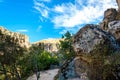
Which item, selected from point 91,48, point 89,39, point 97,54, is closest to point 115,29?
point 89,39

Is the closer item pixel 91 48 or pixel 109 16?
pixel 91 48

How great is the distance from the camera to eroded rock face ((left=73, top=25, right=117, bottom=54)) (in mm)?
19870

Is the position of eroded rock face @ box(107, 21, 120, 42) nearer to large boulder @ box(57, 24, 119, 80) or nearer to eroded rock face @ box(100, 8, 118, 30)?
large boulder @ box(57, 24, 119, 80)

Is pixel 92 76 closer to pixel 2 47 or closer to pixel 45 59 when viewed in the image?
pixel 2 47

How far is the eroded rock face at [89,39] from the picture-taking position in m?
19.9

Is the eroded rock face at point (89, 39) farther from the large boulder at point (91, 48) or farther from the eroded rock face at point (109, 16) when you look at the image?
the eroded rock face at point (109, 16)

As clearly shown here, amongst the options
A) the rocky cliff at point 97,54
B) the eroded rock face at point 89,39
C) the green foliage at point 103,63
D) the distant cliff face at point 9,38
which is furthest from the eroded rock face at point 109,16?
the distant cliff face at point 9,38

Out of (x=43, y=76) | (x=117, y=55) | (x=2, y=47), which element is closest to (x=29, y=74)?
(x=43, y=76)

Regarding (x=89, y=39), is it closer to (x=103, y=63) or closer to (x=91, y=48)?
(x=91, y=48)

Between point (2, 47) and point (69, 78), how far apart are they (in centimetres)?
635

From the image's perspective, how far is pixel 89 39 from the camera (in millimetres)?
20109

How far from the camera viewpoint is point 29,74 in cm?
3288

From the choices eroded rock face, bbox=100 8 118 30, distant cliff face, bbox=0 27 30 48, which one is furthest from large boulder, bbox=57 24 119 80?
eroded rock face, bbox=100 8 118 30

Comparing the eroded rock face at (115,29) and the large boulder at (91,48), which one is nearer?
the large boulder at (91,48)
